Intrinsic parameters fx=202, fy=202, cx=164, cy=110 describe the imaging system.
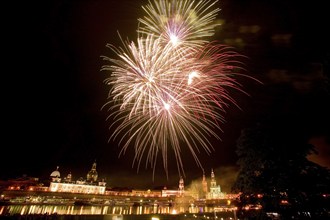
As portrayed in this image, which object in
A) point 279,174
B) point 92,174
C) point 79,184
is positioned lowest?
point 279,174

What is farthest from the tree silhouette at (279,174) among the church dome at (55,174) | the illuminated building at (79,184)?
the church dome at (55,174)

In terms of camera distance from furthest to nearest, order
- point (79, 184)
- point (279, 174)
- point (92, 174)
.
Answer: point (92, 174) → point (79, 184) → point (279, 174)

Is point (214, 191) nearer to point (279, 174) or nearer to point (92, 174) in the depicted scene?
point (92, 174)

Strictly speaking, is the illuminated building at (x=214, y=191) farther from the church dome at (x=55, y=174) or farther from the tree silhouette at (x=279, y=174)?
the tree silhouette at (x=279, y=174)

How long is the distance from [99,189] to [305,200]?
124962mm

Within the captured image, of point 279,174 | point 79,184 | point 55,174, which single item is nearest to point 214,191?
point 79,184

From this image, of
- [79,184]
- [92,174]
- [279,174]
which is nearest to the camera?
[279,174]

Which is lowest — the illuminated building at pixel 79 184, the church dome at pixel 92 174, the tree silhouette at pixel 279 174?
the tree silhouette at pixel 279 174

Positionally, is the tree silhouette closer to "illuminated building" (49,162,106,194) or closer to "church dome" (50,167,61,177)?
"illuminated building" (49,162,106,194)

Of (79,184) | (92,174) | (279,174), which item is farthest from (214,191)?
(279,174)

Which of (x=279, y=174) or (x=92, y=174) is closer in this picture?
(x=279, y=174)

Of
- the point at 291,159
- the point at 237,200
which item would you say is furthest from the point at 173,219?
the point at 291,159

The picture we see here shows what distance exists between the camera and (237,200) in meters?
10.2

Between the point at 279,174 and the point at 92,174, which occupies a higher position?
the point at 92,174
